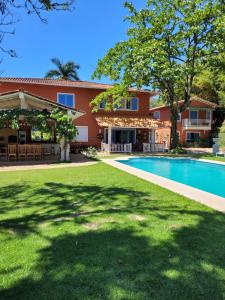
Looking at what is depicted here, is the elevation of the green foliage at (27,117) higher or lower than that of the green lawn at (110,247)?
higher

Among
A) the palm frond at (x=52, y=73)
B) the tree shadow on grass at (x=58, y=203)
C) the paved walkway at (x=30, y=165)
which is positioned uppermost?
the palm frond at (x=52, y=73)

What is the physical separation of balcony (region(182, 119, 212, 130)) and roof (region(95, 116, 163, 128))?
11.7 metres

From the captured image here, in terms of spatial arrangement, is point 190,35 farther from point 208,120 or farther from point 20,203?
point 20,203

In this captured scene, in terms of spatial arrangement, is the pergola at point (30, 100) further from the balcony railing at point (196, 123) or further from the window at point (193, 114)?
the window at point (193, 114)

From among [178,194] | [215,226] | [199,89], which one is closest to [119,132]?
[199,89]

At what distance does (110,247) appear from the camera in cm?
478

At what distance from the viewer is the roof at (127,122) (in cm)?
2831

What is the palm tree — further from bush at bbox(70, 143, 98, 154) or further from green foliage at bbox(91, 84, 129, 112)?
bush at bbox(70, 143, 98, 154)

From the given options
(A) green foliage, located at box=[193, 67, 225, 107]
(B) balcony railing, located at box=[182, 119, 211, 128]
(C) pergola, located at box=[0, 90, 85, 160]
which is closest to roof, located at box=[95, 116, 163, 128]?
(C) pergola, located at box=[0, 90, 85, 160]

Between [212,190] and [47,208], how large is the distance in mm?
7579

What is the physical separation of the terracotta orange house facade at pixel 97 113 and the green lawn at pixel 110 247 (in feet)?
66.0

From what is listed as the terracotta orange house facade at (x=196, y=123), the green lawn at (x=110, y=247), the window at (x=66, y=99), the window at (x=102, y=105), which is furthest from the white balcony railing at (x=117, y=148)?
the green lawn at (x=110, y=247)

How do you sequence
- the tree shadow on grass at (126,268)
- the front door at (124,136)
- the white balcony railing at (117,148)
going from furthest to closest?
the front door at (124,136) < the white balcony railing at (117,148) < the tree shadow on grass at (126,268)

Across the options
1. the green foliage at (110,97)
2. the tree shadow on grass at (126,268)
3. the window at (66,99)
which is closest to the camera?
the tree shadow on grass at (126,268)
